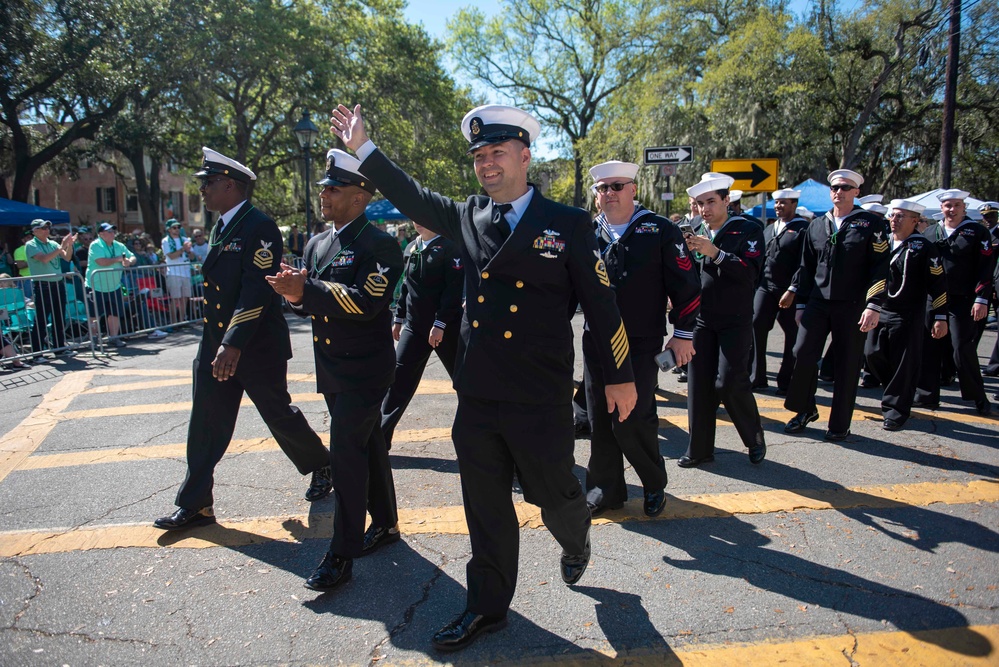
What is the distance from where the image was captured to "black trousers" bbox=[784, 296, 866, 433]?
559 cm

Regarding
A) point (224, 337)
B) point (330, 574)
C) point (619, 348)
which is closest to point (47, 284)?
point (224, 337)

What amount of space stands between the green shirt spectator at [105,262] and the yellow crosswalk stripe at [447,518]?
23.9 feet

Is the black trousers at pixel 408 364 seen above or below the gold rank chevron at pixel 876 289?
below

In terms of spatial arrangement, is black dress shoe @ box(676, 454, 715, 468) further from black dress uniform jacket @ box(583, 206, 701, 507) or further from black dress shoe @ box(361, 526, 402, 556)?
black dress shoe @ box(361, 526, 402, 556)

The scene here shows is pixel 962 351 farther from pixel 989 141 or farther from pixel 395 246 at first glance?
pixel 989 141

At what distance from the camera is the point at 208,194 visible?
4074 millimetres

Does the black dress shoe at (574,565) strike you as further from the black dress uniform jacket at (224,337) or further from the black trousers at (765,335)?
the black trousers at (765,335)

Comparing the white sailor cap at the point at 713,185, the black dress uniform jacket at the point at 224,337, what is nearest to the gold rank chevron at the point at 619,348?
the black dress uniform jacket at the point at 224,337

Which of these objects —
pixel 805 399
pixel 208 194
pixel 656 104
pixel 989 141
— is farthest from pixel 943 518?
pixel 989 141

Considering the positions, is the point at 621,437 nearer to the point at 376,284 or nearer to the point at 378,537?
the point at 378,537

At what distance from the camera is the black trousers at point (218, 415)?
4.05 meters

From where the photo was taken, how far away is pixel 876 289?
18.0 feet

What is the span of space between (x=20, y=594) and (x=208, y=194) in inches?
88.9

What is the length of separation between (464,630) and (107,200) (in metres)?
55.4
